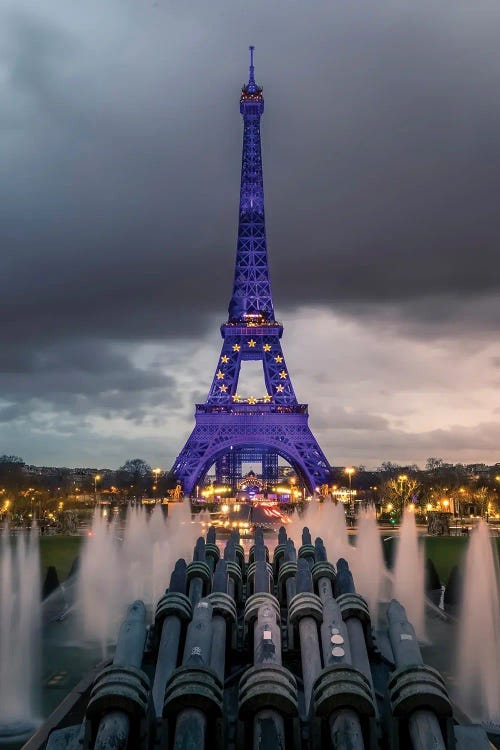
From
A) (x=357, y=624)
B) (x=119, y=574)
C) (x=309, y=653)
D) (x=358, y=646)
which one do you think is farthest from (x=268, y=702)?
(x=119, y=574)

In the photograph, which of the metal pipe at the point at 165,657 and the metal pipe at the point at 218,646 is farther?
the metal pipe at the point at 218,646

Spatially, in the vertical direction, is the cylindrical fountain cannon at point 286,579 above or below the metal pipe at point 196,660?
above

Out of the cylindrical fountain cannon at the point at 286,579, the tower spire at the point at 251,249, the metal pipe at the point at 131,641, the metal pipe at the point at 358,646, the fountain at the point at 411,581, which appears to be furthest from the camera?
the tower spire at the point at 251,249

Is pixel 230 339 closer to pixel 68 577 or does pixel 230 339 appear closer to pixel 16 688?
pixel 68 577

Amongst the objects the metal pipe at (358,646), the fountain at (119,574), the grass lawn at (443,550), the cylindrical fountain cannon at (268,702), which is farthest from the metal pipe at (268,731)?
the grass lawn at (443,550)

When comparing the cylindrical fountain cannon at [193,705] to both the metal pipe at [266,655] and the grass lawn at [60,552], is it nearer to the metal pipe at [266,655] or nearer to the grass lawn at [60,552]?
the metal pipe at [266,655]

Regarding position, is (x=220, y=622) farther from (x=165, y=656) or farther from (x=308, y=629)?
(x=308, y=629)

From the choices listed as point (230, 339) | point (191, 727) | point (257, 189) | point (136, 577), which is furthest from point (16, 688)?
point (257, 189)

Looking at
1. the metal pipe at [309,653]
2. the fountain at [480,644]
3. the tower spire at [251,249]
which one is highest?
the tower spire at [251,249]
